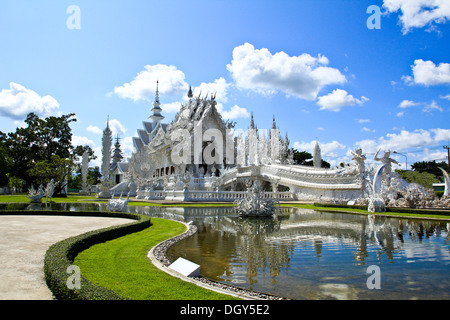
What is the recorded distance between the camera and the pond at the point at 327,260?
5266mm

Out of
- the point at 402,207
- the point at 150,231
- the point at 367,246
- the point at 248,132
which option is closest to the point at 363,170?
the point at 402,207

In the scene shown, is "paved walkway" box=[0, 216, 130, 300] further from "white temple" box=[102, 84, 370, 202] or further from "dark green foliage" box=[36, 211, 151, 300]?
"white temple" box=[102, 84, 370, 202]

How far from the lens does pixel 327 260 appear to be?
7242mm

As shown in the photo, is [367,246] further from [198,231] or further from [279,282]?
[198,231]

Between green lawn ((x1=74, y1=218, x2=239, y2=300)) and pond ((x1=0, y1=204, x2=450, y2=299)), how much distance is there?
1.00m

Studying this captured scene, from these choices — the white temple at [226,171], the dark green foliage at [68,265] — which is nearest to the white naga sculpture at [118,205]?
the white temple at [226,171]

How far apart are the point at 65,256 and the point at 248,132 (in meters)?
56.8

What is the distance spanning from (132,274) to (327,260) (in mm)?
4433

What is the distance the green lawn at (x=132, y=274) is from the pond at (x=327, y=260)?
3.28ft

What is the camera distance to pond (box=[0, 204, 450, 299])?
5.27 metres

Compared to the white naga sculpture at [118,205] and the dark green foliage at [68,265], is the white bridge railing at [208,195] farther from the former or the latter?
the dark green foliage at [68,265]

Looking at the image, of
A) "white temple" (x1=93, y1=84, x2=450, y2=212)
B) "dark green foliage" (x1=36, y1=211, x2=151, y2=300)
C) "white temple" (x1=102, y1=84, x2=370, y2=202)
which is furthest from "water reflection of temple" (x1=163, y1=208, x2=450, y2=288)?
"white temple" (x1=102, y1=84, x2=370, y2=202)

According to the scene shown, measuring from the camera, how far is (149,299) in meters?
4.35

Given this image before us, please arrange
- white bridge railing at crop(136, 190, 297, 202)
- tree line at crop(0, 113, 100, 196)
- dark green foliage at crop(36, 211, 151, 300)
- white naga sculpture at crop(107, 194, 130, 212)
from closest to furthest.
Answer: dark green foliage at crop(36, 211, 151, 300), white naga sculpture at crop(107, 194, 130, 212), white bridge railing at crop(136, 190, 297, 202), tree line at crop(0, 113, 100, 196)
